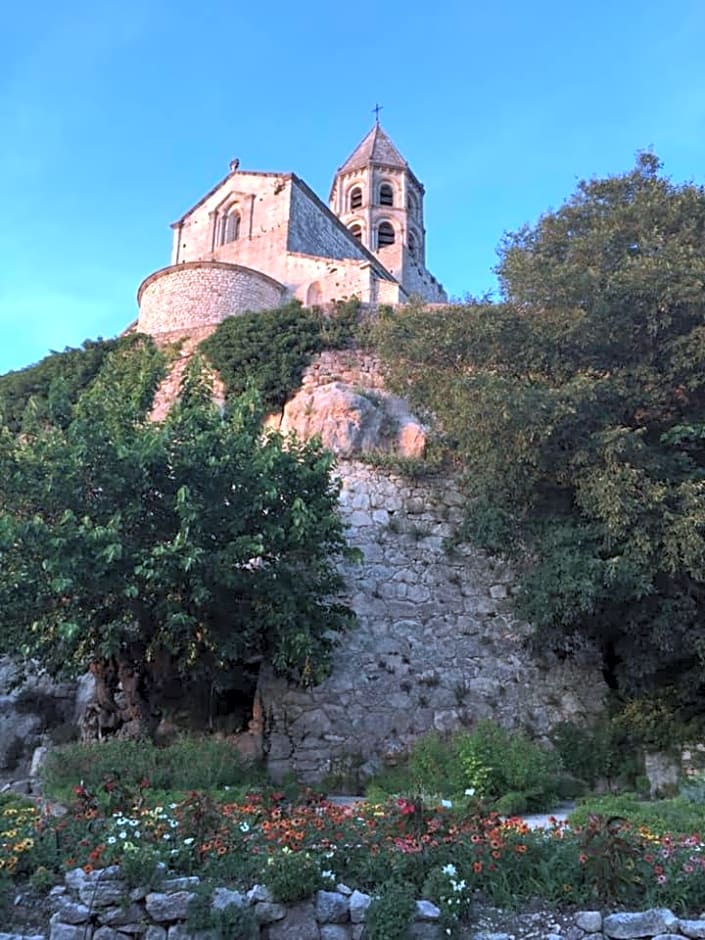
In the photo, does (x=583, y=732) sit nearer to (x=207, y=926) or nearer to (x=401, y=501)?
(x=401, y=501)

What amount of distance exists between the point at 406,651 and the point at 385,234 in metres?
41.0

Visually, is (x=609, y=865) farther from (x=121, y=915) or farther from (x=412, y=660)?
(x=412, y=660)

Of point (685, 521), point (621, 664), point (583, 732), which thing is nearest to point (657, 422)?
point (685, 521)

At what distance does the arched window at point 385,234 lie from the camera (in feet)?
160

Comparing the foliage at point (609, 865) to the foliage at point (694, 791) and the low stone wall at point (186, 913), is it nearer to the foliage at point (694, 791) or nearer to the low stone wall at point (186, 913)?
the low stone wall at point (186, 913)

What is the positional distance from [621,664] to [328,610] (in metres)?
4.32

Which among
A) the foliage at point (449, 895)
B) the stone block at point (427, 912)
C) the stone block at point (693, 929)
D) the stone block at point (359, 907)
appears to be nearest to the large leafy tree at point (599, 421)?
the stone block at point (693, 929)

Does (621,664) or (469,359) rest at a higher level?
(469,359)

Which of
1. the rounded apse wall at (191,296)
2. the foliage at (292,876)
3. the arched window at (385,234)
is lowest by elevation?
the foliage at (292,876)

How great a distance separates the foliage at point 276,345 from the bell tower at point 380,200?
32104 mm

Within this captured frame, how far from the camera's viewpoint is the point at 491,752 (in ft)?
30.0

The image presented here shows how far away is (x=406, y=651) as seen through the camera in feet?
38.6

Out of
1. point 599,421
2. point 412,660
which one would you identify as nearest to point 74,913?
point 412,660

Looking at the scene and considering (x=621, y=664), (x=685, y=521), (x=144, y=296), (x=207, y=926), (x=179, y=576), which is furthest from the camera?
(x=144, y=296)
